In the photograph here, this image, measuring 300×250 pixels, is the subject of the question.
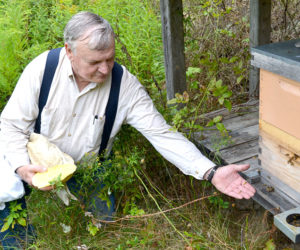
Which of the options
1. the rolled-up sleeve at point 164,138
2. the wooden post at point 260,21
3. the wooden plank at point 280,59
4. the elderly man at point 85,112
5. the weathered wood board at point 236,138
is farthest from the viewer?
the wooden post at point 260,21

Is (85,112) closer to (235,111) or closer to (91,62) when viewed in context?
(91,62)

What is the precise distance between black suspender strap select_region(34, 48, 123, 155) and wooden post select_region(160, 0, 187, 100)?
0.69 m

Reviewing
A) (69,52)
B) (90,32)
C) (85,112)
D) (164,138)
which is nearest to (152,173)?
(164,138)

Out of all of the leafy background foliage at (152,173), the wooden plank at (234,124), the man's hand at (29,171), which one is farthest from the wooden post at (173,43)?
the man's hand at (29,171)

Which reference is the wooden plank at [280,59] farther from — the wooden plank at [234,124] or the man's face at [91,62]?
the wooden plank at [234,124]

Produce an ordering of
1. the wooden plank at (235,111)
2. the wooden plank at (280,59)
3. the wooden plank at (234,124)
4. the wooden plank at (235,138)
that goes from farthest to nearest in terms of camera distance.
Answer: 1. the wooden plank at (235,111)
2. the wooden plank at (234,124)
3. the wooden plank at (235,138)
4. the wooden plank at (280,59)

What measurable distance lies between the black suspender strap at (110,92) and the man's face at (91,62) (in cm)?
15

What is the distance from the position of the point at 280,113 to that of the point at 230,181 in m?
0.61

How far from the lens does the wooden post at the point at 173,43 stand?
10.9 feet

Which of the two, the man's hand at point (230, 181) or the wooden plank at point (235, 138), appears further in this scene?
the wooden plank at point (235, 138)

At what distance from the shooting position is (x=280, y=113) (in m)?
2.28

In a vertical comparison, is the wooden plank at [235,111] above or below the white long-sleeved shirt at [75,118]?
below

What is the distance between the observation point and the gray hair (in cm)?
256

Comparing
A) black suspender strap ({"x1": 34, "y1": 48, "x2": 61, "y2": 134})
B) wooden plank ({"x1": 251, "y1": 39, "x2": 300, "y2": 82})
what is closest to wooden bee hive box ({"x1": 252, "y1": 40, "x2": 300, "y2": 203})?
wooden plank ({"x1": 251, "y1": 39, "x2": 300, "y2": 82})
